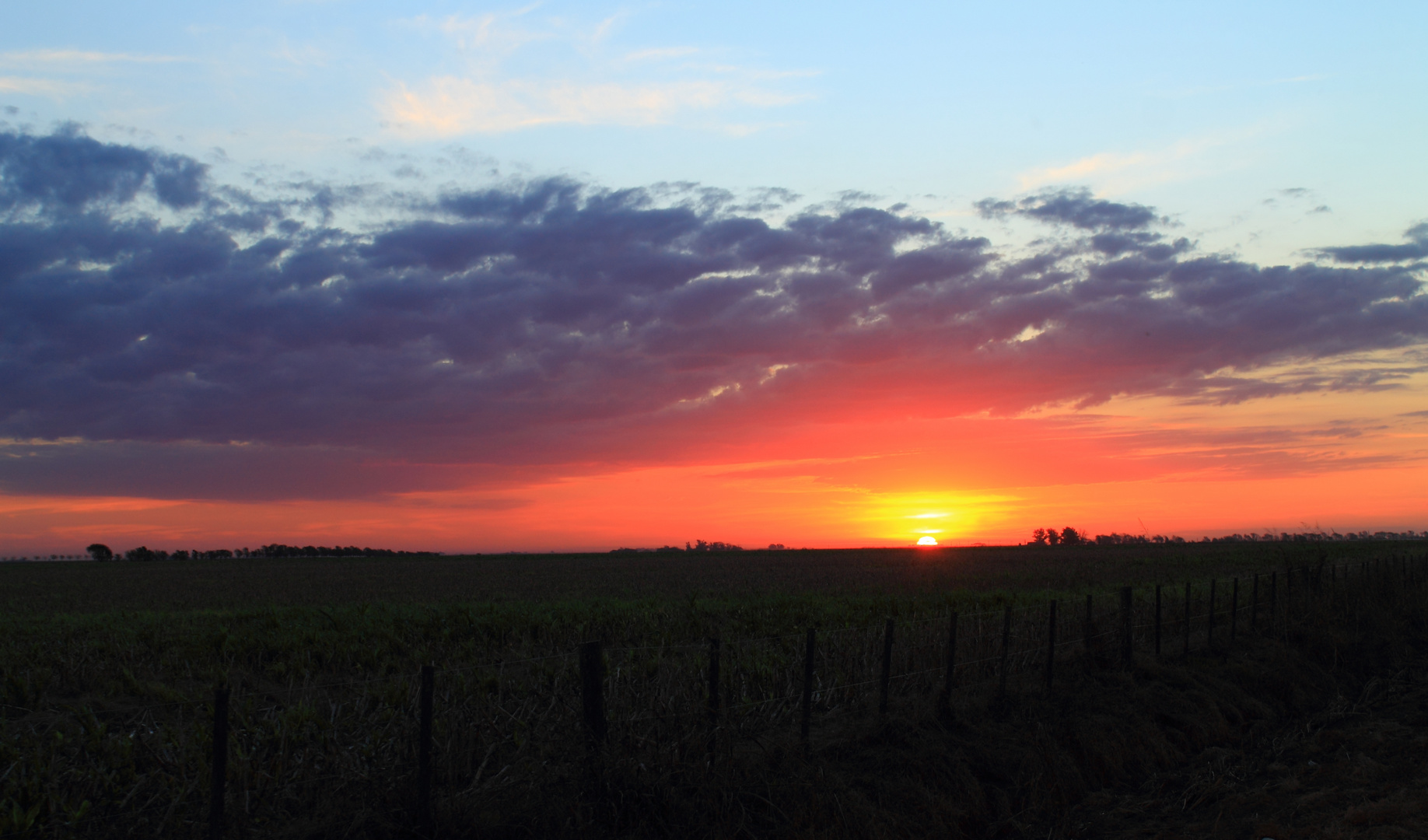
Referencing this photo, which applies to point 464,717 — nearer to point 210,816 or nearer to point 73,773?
point 210,816

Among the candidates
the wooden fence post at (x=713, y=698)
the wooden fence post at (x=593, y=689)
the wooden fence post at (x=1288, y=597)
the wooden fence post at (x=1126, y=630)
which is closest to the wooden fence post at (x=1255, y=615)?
the wooden fence post at (x=1288, y=597)

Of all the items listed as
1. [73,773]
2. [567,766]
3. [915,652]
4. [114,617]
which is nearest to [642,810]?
[567,766]

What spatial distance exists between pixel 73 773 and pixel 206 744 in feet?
3.01

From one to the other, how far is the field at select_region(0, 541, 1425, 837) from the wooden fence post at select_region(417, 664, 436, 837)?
0.52 ft

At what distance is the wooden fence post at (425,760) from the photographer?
6.60 meters

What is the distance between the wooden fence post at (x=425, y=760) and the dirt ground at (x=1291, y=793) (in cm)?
629

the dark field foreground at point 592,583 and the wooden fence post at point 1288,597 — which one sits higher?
the wooden fence post at point 1288,597

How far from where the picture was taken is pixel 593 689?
7.59m

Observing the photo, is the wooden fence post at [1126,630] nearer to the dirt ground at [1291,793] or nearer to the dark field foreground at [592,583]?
the dirt ground at [1291,793]

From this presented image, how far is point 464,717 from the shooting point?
7707mm

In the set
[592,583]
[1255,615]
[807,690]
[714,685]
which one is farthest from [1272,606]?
[592,583]

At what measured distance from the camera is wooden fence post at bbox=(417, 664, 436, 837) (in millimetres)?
6598

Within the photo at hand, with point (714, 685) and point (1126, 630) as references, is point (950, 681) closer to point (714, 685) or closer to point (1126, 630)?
point (714, 685)

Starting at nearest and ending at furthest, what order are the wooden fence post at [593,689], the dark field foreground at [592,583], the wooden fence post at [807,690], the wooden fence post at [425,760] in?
the wooden fence post at [425,760] < the wooden fence post at [593,689] < the wooden fence post at [807,690] < the dark field foreground at [592,583]
